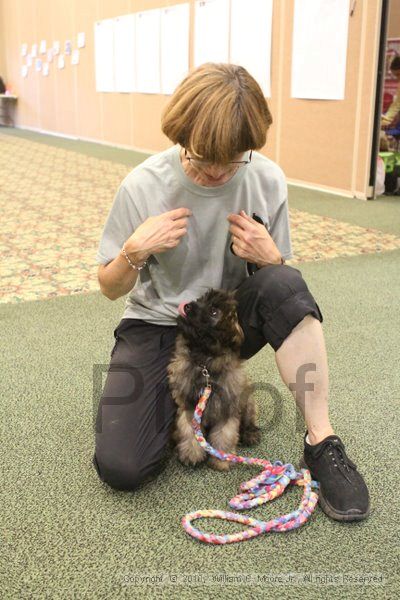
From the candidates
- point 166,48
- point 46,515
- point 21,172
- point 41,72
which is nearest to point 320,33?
point 166,48

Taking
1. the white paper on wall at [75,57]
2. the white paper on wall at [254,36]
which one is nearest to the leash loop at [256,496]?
the white paper on wall at [254,36]

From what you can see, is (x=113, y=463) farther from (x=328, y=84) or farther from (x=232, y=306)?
(x=328, y=84)

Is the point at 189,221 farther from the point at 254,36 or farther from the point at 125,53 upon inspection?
the point at 125,53

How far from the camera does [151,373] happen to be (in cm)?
166

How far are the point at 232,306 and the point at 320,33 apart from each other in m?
4.79

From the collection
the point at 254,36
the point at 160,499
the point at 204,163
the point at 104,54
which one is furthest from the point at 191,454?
the point at 104,54

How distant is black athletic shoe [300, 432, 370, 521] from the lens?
55.4 inches

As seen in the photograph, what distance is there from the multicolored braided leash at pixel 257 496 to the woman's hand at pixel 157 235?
1.07ft

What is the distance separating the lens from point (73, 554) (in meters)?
1.30

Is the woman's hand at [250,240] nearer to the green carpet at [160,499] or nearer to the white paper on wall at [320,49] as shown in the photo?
the green carpet at [160,499]

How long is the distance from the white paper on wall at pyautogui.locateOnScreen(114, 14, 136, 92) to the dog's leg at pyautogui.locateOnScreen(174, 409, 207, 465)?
805cm

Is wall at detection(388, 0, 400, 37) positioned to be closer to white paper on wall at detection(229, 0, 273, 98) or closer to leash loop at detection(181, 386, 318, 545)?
white paper on wall at detection(229, 0, 273, 98)

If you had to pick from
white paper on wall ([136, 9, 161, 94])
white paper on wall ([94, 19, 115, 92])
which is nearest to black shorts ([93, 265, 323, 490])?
white paper on wall ([136, 9, 161, 94])

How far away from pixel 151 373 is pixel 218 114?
0.70 meters
